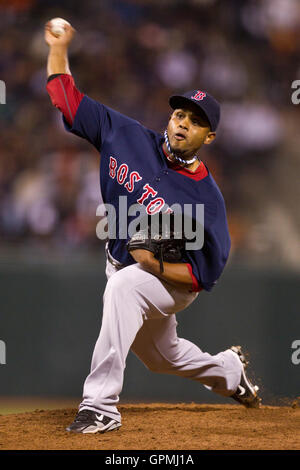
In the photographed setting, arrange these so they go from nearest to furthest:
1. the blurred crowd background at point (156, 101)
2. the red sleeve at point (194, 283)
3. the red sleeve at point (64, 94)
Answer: the red sleeve at point (194, 283) → the red sleeve at point (64, 94) → the blurred crowd background at point (156, 101)

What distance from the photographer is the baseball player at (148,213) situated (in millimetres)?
3484

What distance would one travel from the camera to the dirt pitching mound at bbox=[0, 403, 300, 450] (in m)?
3.19

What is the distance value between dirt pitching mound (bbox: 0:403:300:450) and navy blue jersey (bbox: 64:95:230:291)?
0.76 metres

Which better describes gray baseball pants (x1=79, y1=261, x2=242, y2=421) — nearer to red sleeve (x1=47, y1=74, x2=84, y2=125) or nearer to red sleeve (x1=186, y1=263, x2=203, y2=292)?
red sleeve (x1=186, y1=263, x2=203, y2=292)

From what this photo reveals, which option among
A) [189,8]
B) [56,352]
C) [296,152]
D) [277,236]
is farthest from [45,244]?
[189,8]

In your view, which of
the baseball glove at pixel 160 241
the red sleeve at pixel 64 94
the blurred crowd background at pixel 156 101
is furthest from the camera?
the blurred crowd background at pixel 156 101

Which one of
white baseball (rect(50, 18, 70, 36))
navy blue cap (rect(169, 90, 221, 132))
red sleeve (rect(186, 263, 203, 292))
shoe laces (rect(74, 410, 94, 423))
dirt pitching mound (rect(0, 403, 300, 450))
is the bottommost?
dirt pitching mound (rect(0, 403, 300, 450))

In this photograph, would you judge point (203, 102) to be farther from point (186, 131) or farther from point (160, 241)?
point (160, 241)

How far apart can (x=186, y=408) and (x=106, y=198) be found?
1.48 m

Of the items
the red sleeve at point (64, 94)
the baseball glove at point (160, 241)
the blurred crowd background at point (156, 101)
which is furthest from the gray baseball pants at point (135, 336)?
the blurred crowd background at point (156, 101)

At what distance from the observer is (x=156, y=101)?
810 cm

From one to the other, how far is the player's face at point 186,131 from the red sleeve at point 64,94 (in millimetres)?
542

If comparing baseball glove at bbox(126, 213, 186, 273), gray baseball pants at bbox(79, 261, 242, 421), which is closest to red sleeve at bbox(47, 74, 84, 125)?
baseball glove at bbox(126, 213, 186, 273)

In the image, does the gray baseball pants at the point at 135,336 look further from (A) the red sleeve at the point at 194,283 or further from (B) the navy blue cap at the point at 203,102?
(B) the navy blue cap at the point at 203,102
